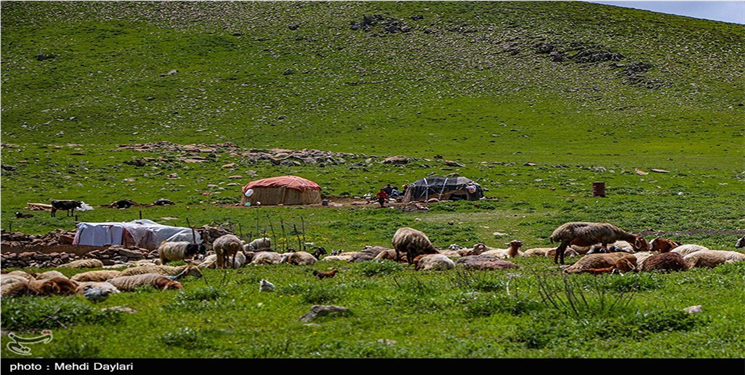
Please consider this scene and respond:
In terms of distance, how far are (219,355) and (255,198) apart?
3328cm

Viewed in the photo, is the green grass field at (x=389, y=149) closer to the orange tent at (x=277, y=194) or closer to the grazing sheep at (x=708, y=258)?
the grazing sheep at (x=708, y=258)

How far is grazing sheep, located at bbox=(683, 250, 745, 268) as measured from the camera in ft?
48.2

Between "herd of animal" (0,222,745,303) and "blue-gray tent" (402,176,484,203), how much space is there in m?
17.3

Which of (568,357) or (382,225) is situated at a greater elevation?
(568,357)

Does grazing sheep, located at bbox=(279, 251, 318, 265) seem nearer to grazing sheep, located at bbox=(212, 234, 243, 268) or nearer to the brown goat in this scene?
grazing sheep, located at bbox=(212, 234, 243, 268)

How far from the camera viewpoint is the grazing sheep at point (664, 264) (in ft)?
47.2

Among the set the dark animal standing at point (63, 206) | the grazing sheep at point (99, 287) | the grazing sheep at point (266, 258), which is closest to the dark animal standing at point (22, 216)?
the dark animal standing at point (63, 206)

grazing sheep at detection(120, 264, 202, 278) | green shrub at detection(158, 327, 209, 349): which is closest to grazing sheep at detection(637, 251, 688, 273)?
grazing sheep at detection(120, 264, 202, 278)

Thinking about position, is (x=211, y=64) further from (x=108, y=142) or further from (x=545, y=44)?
(x=545, y=44)

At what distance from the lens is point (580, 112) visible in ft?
271

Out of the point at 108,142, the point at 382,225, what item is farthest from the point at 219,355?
the point at 108,142

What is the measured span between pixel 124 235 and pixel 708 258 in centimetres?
1942

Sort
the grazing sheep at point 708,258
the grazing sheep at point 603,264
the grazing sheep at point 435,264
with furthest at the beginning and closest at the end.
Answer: the grazing sheep at point 435,264 → the grazing sheep at point 708,258 → the grazing sheep at point 603,264

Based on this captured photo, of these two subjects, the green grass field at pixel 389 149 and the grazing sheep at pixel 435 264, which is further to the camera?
the grazing sheep at pixel 435 264
